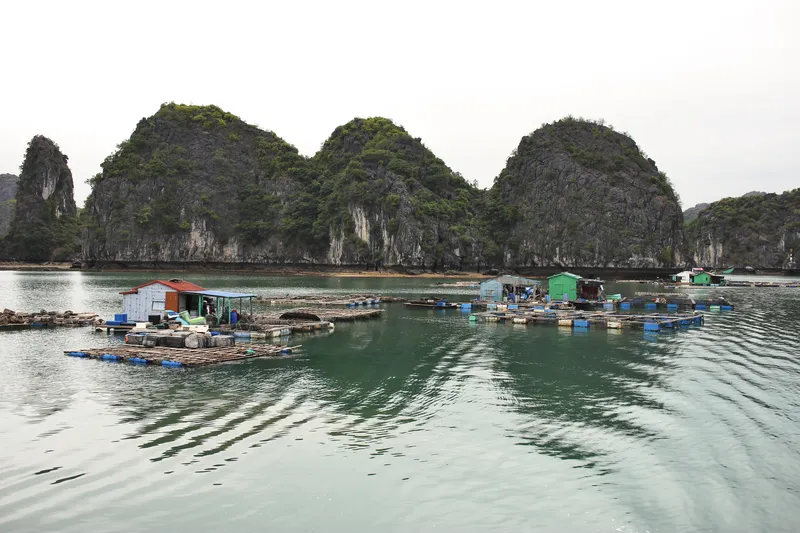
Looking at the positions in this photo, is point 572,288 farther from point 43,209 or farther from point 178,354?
point 43,209

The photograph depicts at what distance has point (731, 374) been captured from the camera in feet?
73.4

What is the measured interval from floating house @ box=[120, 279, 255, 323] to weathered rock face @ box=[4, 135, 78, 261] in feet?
470

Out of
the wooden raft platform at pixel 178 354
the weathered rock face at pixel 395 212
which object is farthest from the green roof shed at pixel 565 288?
the weathered rock face at pixel 395 212

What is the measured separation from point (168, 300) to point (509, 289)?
32655 millimetres

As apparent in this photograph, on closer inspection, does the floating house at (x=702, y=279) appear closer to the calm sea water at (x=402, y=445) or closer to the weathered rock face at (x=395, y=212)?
the weathered rock face at (x=395, y=212)

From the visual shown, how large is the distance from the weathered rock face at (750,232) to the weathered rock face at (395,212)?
74.9 metres

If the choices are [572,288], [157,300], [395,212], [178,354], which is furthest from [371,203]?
[178,354]

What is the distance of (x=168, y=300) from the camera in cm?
3162

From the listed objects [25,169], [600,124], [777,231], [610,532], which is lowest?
[610,532]

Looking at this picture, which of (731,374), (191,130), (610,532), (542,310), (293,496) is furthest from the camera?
(191,130)

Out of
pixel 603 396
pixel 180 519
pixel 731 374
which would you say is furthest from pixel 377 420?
pixel 731 374

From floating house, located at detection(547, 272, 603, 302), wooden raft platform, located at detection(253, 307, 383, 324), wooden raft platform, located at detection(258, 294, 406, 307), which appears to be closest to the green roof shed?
floating house, located at detection(547, 272, 603, 302)

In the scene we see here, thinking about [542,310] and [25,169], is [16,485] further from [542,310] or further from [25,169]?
[25,169]

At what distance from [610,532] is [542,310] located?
35.4 meters
